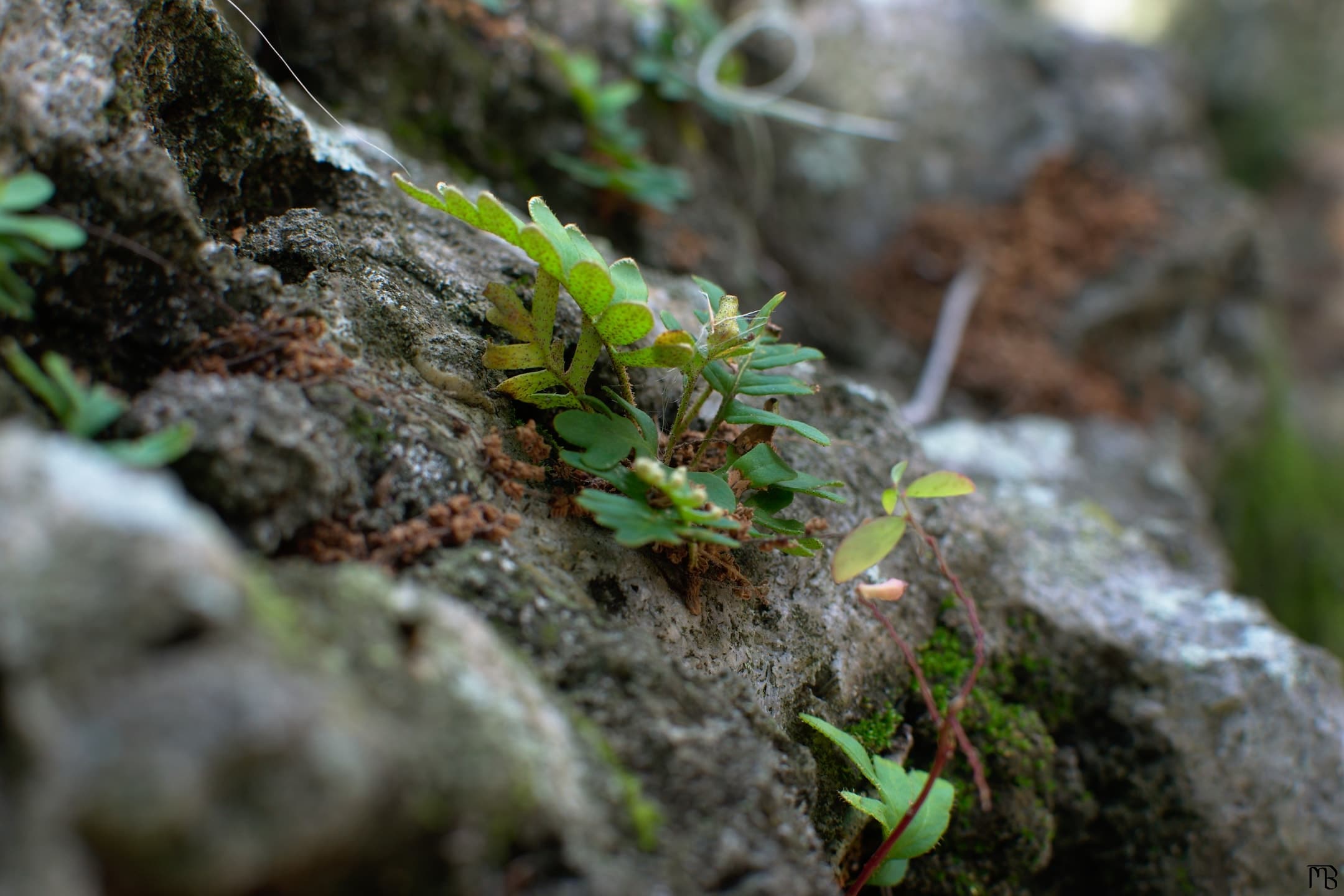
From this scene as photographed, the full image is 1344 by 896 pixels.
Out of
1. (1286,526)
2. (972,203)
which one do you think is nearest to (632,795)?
(972,203)

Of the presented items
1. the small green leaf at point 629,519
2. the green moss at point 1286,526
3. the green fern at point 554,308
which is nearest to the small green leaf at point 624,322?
the green fern at point 554,308

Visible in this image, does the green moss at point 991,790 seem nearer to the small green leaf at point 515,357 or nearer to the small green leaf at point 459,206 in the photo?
the small green leaf at point 515,357

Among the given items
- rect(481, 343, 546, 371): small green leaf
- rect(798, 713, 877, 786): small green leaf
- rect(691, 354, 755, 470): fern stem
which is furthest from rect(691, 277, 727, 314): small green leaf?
rect(798, 713, 877, 786): small green leaf

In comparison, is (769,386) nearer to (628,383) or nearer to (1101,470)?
(628,383)

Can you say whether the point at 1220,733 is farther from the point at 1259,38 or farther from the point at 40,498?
the point at 1259,38

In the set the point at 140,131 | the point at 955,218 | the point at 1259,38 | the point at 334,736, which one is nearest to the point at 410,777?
the point at 334,736

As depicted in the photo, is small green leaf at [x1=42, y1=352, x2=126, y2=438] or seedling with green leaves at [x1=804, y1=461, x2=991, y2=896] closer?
small green leaf at [x1=42, y1=352, x2=126, y2=438]

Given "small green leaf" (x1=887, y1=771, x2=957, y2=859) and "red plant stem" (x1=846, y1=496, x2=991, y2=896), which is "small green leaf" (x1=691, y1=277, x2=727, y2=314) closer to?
"red plant stem" (x1=846, y1=496, x2=991, y2=896)

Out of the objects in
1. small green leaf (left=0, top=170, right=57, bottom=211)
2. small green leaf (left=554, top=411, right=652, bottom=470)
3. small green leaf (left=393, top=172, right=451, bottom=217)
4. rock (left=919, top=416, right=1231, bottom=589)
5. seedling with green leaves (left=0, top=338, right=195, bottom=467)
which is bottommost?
seedling with green leaves (left=0, top=338, right=195, bottom=467)
